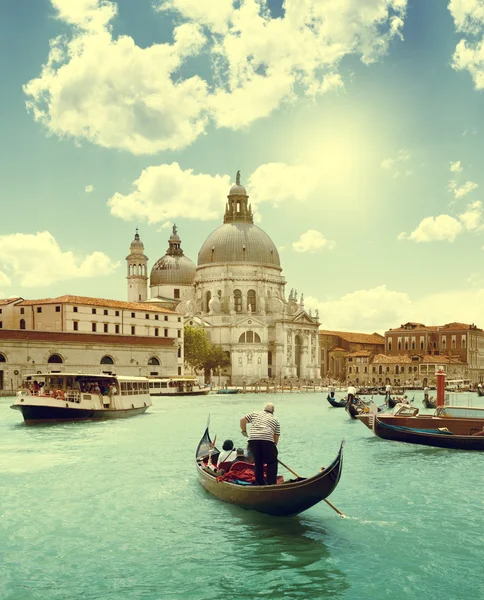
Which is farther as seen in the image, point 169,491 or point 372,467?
point 372,467

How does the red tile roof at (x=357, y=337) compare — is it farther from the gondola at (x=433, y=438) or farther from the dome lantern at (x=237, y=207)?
the gondola at (x=433, y=438)

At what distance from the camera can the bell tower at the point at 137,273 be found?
101 metres

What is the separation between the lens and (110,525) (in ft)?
42.9

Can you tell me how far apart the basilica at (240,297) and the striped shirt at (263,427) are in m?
72.7

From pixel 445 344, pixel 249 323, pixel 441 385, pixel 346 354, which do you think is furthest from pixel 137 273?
pixel 441 385

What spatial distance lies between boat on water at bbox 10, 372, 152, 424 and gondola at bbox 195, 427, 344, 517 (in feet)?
62.4

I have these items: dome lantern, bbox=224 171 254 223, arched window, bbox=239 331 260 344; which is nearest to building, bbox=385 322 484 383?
arched window, bbox=239 331 260 344

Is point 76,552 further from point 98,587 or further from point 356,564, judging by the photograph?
point 356,564

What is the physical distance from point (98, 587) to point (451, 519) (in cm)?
702

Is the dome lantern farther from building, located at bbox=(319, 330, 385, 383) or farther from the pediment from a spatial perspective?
building, located at bbox=(319, 330, 385, 383)

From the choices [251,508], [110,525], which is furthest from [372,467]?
[110,525]

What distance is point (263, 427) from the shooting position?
12555 millimetres

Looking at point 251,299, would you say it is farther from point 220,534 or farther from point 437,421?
point 220,534

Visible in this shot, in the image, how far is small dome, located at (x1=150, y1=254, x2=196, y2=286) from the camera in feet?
339
